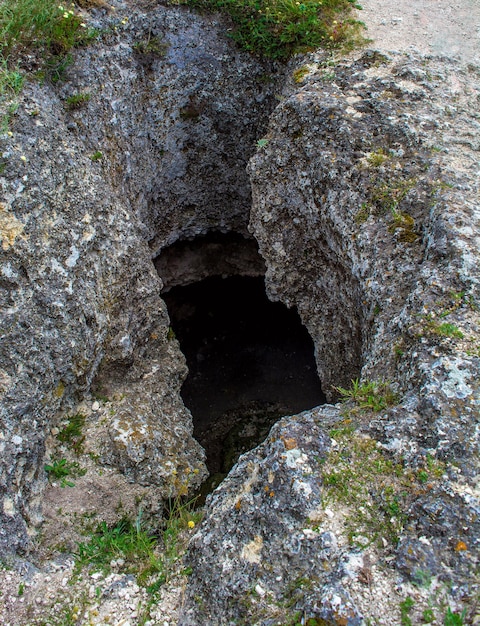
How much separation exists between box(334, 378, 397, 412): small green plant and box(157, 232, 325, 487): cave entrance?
15.4 ft

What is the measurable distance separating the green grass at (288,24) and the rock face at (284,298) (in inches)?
10.5

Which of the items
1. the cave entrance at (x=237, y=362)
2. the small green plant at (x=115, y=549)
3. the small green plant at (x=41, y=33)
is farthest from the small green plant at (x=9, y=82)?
the cave entrance at (x=237, y=362)

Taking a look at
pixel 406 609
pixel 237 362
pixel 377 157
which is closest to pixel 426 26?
pixel 377 157

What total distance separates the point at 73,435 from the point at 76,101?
3935mm

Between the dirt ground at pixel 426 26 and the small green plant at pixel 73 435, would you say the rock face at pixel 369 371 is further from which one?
the small green plant at pixel 73 435

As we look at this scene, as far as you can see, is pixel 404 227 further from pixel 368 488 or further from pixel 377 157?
pixel 368 488

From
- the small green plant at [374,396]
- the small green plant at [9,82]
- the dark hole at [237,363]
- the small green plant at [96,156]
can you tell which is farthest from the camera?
the dark hole at [237,363]

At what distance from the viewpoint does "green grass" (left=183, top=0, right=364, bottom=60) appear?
6797 mm

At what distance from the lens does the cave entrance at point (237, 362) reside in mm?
8922

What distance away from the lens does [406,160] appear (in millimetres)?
5414

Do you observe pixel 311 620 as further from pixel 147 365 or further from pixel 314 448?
pixel 147 365

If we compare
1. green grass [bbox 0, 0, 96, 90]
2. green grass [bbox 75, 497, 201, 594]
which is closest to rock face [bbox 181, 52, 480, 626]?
green grass [bbox 75, 497, 201, 594]

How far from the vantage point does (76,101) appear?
19.7 ft

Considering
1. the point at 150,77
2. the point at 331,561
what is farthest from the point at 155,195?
the point at 331,561
